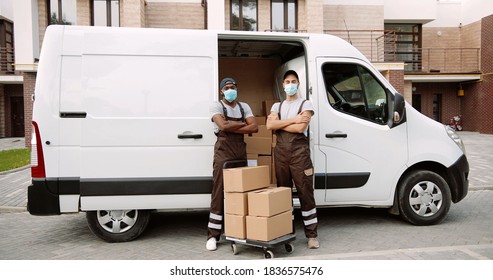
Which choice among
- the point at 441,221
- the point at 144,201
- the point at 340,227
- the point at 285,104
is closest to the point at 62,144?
→ the point at 144,201

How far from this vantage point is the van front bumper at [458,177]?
599 centimetres

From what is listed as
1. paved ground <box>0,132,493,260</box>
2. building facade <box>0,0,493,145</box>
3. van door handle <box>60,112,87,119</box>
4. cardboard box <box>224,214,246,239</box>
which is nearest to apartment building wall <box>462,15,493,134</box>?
building facade <box>0,0,493,145</box>

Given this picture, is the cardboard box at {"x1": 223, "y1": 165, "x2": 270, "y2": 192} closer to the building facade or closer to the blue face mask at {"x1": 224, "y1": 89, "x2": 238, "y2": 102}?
the blue face mask at {"x1": 224, "y1": 89, "x2": 238, "y2": 102}

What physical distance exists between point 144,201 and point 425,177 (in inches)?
146

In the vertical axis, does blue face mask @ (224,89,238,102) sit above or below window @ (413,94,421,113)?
below

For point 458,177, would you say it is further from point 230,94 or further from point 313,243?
point 230,94

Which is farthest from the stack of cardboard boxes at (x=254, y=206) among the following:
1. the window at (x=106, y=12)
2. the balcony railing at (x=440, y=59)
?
the balcony railing at (x=440, y=59)

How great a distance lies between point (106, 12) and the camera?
19.2 metres

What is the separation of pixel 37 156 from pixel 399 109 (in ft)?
14.7

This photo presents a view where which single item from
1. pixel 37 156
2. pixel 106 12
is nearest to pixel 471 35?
pixel 106 12

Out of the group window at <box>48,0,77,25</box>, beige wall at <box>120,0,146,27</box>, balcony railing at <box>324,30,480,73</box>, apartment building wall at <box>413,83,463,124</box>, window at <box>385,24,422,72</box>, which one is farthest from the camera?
apartment building wall at <box>413,83,463,124</box>

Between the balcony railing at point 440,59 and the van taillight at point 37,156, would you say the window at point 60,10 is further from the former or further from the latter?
the balcony railing at point 440,59

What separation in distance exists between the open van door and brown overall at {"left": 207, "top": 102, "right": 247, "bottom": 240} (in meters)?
1.15

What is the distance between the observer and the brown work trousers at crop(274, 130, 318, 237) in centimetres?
505
